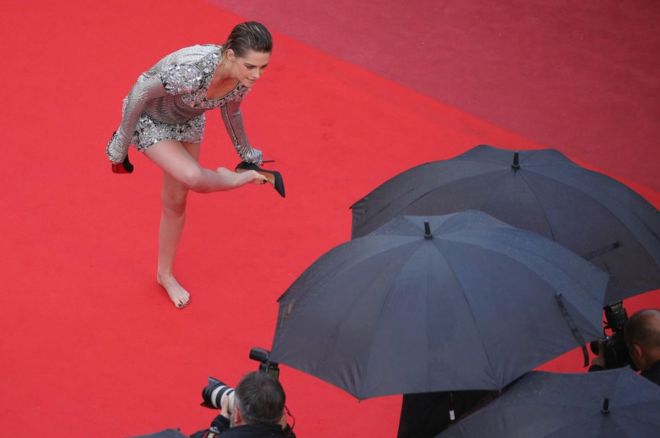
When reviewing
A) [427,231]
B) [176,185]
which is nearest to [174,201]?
[176,185]

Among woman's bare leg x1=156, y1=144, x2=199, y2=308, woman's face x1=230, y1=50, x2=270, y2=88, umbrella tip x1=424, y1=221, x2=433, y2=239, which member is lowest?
umbrella tip x1=424, y1=221, x2=433, y2=239

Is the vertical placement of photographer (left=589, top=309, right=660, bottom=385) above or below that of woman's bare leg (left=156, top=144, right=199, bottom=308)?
below

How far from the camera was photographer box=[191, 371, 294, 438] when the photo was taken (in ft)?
8.25

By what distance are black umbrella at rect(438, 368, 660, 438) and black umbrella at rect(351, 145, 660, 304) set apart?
67 cm

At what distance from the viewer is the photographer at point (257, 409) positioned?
2514 millimetres

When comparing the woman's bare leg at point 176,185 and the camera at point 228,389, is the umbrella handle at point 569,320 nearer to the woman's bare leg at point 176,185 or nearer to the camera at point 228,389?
the camera at point 228,389

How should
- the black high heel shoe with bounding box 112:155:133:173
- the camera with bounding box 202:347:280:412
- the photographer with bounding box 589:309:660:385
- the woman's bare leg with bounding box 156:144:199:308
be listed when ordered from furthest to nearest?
1. the woman's bare leg with bounding box 156:144:199:308
2. the black high heel shoe with bounding box 112:155:133:173
3. the photographer with bounding box 589:309:660:385
4. the camera with bounding box 202:347:280:412

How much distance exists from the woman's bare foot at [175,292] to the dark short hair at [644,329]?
1.83m

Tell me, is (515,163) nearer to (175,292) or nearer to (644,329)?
(644,329)

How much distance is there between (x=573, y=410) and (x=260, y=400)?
29.6 inches

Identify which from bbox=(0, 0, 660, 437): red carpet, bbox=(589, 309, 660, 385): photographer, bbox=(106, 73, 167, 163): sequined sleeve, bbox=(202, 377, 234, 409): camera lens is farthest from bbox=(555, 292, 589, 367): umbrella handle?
bbox=(106, 73, 167, 163): sequined sleeve

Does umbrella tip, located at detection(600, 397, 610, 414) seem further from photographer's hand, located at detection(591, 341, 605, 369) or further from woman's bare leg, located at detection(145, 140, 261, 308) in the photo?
woman's bare leg, located at detection(145, 140, 261, 308)

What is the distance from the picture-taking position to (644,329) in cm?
302

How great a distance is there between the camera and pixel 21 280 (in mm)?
4176
